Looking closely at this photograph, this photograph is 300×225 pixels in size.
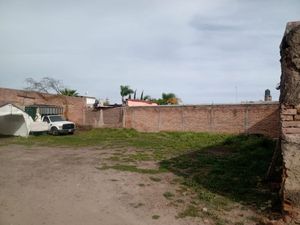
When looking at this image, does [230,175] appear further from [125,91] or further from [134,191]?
[125,91]

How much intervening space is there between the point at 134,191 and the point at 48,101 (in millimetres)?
24135

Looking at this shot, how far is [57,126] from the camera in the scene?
2561 centimetres

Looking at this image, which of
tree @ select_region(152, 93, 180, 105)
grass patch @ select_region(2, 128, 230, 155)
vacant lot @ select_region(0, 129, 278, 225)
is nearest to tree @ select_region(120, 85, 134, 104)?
tree @ select_region(152, 93, 180, 105)

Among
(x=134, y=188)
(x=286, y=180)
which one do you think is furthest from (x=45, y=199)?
(x=286, y=180)

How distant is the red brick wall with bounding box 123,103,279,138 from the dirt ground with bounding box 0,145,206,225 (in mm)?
13988

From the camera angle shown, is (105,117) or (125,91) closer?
(105,117)

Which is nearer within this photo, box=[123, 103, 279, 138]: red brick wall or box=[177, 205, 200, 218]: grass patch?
box=[177, 205, 200, 218]: grass patch

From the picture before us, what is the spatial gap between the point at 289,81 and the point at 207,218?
9.47ft

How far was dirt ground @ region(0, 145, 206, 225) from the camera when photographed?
6.20 m

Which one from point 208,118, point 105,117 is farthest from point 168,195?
point 105,117

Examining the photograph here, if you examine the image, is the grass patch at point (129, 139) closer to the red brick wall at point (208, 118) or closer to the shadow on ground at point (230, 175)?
the red brick wall at point (208, 118)

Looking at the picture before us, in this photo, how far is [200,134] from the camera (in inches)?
955

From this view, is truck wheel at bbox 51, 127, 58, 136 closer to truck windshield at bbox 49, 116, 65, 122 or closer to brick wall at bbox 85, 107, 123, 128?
truck windshield at bbox 49, 116, 65, 122

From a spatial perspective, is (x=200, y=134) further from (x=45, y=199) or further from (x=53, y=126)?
(x=45, y=199)
